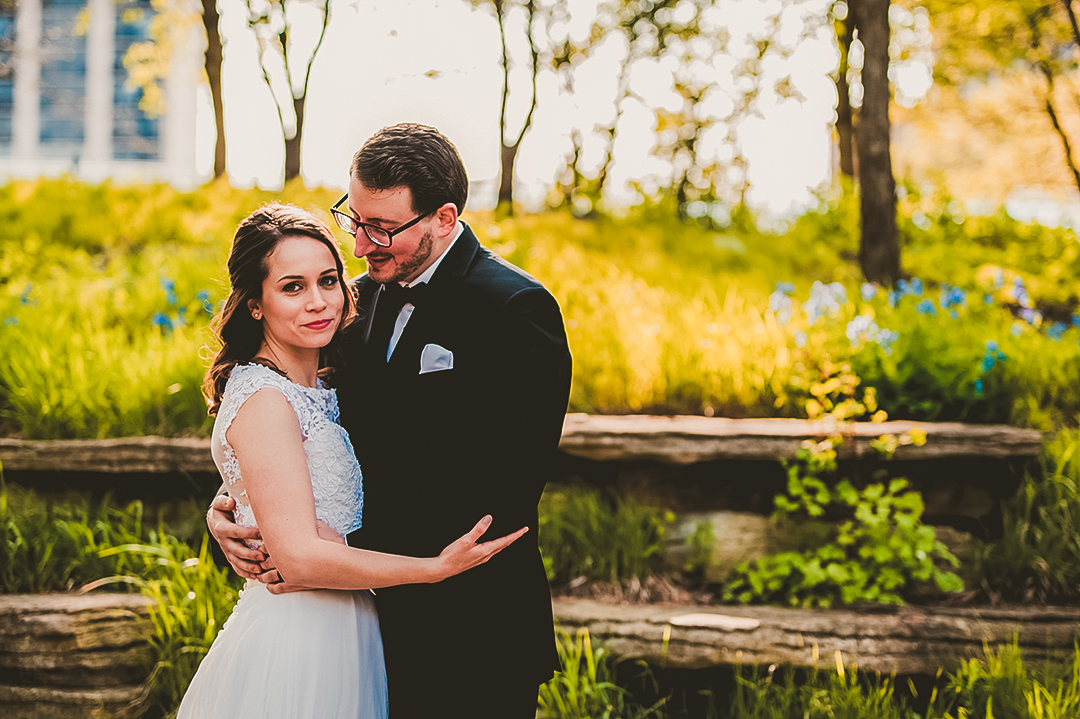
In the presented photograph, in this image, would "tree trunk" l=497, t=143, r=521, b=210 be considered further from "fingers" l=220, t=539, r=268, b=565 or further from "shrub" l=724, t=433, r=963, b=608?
"fingers" l=220, t=539, r=268, b=565

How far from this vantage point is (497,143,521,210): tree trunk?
10.1 metres

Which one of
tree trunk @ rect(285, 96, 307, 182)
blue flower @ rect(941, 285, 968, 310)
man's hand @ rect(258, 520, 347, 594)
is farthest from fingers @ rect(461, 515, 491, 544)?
tree trunk @ rect(285, 96, 307, 182)

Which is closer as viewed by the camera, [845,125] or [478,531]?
Result: [478,531]

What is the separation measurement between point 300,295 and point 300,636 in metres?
0.94

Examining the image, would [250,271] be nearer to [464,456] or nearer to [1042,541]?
[464,456]

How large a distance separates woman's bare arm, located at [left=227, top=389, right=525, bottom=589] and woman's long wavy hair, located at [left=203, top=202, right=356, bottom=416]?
270 millimetres

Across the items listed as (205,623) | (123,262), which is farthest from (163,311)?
(205,623)

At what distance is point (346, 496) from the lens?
216 centimetres

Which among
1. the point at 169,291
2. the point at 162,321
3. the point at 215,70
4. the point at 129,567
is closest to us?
the point at 129,567

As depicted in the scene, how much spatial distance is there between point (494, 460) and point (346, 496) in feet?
1.49

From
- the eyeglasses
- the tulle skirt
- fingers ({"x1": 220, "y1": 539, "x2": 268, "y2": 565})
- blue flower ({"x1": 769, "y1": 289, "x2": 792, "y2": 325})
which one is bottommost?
the tulle skirt

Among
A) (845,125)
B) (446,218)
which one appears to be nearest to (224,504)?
(446,218)

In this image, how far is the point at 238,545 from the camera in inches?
82.2

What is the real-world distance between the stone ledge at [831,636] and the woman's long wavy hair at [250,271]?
2.05m
